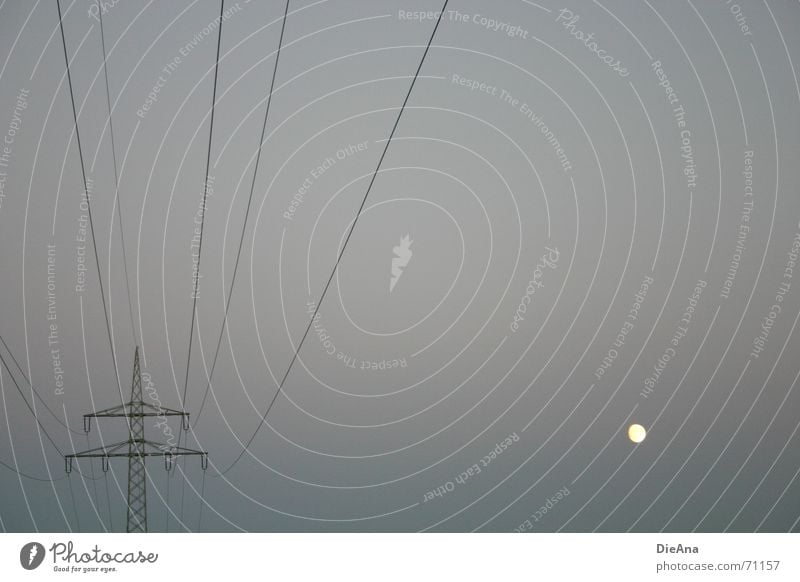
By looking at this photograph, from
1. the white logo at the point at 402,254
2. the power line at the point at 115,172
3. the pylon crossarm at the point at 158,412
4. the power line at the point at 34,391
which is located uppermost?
the power line at the point at 115,172

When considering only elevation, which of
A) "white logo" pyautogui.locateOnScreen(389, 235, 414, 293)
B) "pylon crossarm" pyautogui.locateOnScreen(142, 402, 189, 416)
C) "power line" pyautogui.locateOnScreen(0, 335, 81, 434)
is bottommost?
"pylon crossarm" pyautogui.locateOnScreen(142, 402, 189, 416)

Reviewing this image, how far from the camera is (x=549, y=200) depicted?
24.1 meters

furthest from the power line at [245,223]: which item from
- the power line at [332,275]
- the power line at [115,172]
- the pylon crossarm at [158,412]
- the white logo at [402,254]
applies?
the pylon crossarm at [158,412]

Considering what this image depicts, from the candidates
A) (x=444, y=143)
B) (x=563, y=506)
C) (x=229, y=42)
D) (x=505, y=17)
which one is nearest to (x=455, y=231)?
(x=444, y=143)

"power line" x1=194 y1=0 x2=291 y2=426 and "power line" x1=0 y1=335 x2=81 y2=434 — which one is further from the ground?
"power line" x1=194 y1=0 x2=291 y2=426

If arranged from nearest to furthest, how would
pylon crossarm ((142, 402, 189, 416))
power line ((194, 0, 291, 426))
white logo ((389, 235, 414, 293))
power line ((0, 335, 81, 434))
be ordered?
pylon crossarm ((142, 402, 189, 416)) < power line ((194, 0, 291, 426)) < power line ((0, 335, 81, 434)) < white logo ((389, 235, 414, 293))

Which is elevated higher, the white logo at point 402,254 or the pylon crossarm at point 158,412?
the white logo at point 402,254

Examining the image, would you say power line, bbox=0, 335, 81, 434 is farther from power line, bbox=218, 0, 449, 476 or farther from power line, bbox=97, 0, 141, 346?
power line, bbox=218, 0, 449, 476

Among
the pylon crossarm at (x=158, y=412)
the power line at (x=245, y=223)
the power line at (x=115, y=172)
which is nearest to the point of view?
the pylon crossarm at (x=158, y=412)

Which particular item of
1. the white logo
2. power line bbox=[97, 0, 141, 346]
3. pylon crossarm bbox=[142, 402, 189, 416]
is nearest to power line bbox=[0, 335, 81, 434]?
power line bbox=[97, 0, 141, 346]

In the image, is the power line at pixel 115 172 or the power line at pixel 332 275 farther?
the power line at pixel 332 275

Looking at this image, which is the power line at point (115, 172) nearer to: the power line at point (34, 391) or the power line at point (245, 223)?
the power line at point (245, 223)

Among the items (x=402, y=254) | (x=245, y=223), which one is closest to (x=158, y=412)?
(x=245, y=223)

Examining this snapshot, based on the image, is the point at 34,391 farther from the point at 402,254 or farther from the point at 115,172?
the point at 402,254
